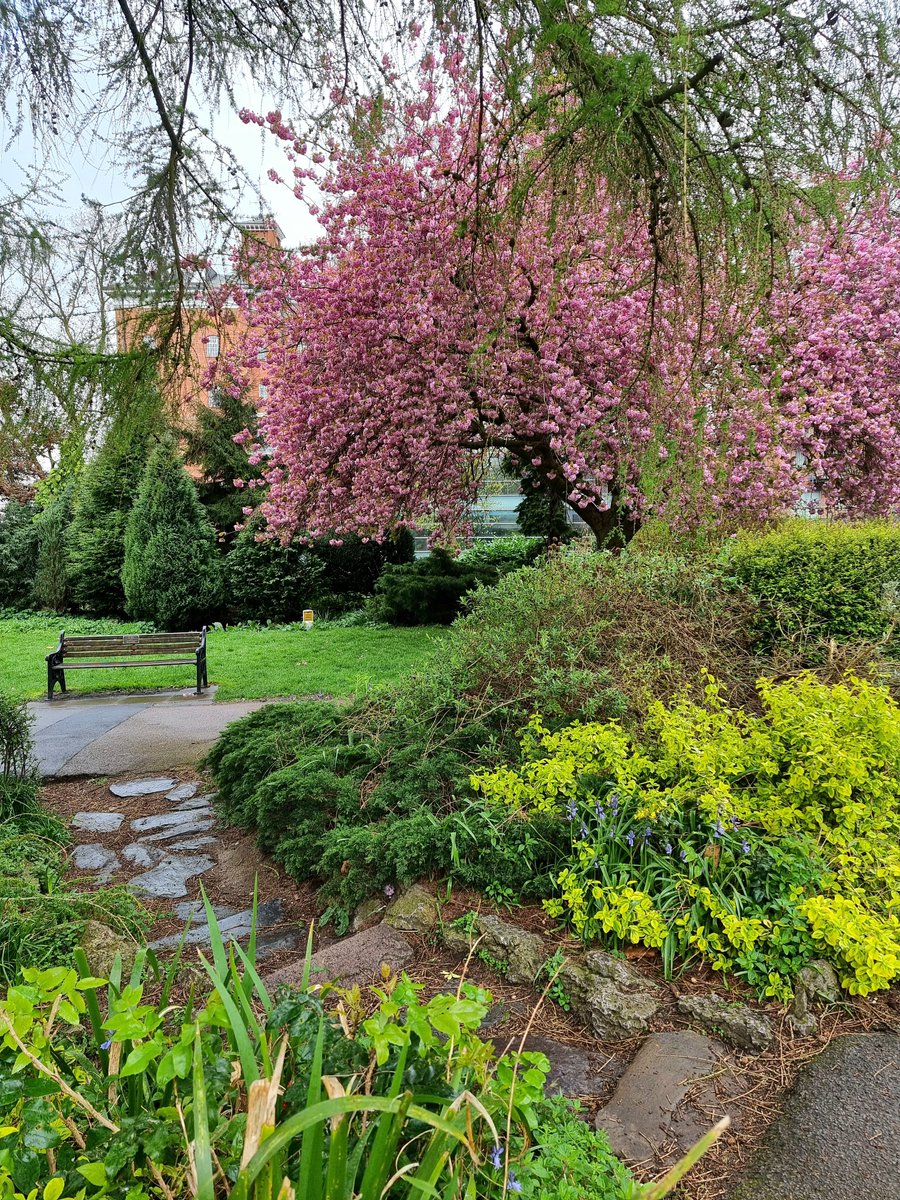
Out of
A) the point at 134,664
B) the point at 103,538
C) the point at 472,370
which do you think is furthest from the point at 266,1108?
the point at 103,538

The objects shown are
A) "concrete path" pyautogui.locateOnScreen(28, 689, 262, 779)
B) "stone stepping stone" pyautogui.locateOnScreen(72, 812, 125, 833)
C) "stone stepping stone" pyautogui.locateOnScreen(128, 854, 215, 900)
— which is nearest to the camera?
"stone stepping stone" pyautogui.locateOnScreen(128, 854, 215, 900)

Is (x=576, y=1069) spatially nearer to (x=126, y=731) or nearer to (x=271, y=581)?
(x=126, y=731)

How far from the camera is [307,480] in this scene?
8.28 meters

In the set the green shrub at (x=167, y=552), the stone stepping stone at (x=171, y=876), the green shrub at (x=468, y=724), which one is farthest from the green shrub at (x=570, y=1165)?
the green shrub at (x=167, y=552)

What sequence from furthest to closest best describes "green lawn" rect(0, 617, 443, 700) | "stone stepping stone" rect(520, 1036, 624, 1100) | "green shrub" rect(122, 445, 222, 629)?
"green shrub" rect(122, 445, 222, 629) → "green lawn" rect(0, 617, 443, 700) → "stone stepping stone" rect(520, 1036, 624, 1100)

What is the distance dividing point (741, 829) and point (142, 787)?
3946 millimetres

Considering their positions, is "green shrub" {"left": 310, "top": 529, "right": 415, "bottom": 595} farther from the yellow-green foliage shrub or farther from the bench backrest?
the yellow-green foliage shrub

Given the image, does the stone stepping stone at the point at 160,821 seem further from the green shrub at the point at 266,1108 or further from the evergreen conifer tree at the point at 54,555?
the evergreen conifer tree at the point at 54,555

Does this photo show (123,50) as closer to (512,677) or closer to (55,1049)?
(512,677)

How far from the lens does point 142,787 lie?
489cm

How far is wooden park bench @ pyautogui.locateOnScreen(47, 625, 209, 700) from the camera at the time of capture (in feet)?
26.3

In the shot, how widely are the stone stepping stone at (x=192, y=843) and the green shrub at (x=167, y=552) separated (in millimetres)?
9165

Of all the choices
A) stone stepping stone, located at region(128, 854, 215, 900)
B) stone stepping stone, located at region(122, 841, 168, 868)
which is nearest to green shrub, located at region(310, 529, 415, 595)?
stone stepping stone, located at region(122, 841, 168, 868)

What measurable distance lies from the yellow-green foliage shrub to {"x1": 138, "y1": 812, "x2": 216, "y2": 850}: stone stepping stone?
6.88ft
